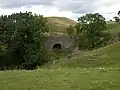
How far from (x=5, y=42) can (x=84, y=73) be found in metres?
53.7

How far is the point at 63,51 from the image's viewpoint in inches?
4072

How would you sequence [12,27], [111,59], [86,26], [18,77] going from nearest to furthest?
[18,77] → [111,59] → [12,27] → [86,26]

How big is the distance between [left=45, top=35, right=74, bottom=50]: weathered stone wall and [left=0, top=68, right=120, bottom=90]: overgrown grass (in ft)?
272

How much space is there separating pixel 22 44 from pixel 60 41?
36.6 m

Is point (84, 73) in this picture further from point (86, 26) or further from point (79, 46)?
point (79, 46)

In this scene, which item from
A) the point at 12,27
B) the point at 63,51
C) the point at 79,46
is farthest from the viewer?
the point at 63,51

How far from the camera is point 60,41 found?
10769 cm

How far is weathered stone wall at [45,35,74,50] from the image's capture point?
10638 centimetres

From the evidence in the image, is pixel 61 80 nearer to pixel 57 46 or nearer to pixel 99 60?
pixel 99 60

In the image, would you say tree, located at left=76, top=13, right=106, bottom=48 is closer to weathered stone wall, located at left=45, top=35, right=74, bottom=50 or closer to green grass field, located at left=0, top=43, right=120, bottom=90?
weathered stone wall, located at left=45, top=35, right=74, bottom=50

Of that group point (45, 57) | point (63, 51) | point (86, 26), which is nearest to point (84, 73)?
point (45, 57)

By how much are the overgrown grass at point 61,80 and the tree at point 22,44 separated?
47.0 meters

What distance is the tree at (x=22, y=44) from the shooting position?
7062cm

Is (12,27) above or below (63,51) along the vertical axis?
above
